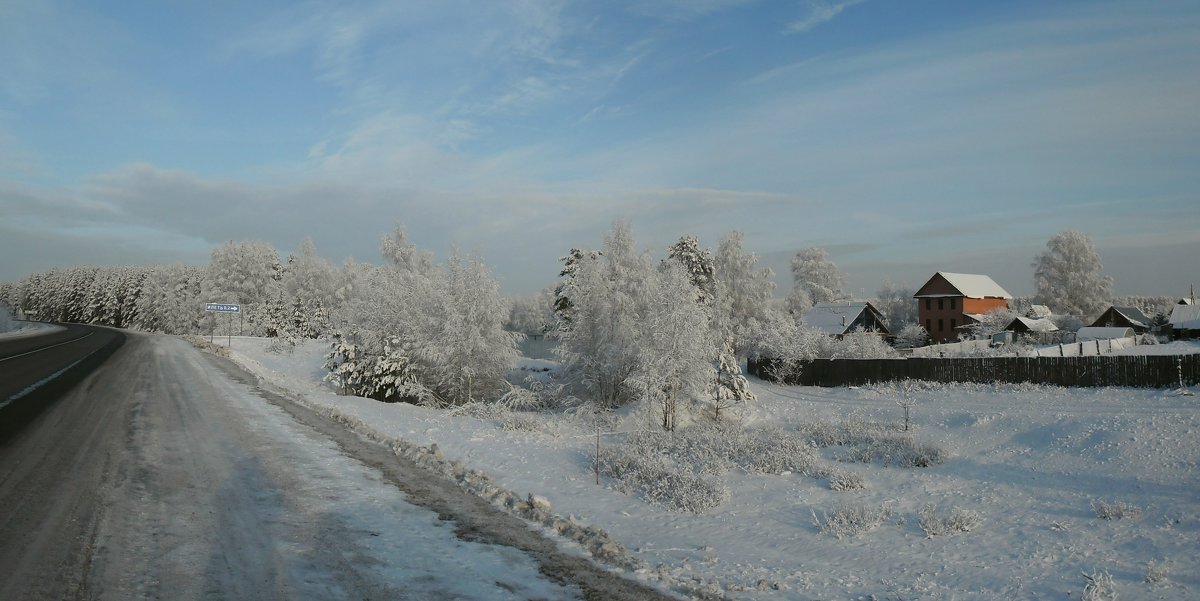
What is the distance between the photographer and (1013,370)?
31.7m

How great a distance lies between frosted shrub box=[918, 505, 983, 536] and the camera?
1049cm

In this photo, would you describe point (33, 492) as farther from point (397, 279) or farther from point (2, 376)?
point (397, 279)

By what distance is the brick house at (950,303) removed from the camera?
77.9m

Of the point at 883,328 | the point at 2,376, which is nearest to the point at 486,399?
the point at 2,376

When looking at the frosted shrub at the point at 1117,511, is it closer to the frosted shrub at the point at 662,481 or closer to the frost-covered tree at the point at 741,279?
the frosted shrub at the point at 662,481

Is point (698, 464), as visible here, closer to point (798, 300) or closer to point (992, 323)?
point (992, 323)

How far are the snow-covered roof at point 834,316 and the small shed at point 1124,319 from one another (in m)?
21.7

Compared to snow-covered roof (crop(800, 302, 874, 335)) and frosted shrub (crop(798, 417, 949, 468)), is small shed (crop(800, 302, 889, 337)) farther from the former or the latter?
frosted shrub (crop(798, 417, 949, 468))

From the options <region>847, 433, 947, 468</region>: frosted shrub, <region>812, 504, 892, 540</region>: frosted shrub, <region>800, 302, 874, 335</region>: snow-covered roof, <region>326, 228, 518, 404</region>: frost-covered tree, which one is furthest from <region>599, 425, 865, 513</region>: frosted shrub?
<region>800, 302, 874, 335</region>: snow-covered roof

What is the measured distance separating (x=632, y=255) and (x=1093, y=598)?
25.6m

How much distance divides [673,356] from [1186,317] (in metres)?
62.4

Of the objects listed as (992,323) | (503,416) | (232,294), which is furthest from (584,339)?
(232,294)

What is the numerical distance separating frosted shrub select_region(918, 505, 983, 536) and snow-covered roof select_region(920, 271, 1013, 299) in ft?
248

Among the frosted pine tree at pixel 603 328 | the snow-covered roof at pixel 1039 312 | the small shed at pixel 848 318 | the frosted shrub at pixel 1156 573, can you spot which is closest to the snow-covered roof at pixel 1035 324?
the snow-covered roof at pixel 1039 312
